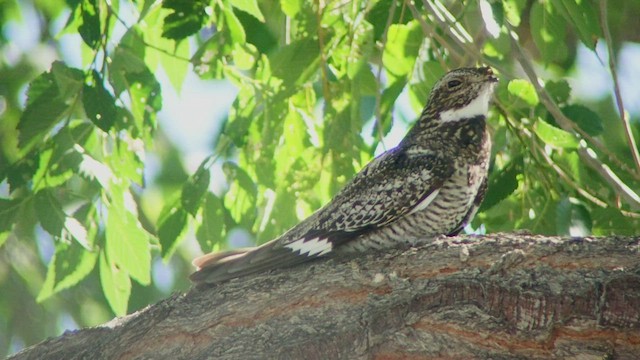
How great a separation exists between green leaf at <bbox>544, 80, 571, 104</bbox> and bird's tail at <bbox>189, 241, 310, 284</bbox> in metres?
1.41

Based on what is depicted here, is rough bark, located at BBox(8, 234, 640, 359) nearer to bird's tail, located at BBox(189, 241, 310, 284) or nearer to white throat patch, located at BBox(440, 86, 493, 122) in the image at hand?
bird's tail, located at BBox(189, 241, 310, 284)

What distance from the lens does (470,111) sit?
4809 millimetres

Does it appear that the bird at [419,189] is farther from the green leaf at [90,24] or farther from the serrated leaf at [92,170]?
the green leaf at [90,24]

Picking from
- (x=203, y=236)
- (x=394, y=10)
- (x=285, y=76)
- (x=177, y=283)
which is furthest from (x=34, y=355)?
(x=177, y=283)

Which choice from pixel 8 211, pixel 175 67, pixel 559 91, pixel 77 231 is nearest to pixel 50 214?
pixel 77 231

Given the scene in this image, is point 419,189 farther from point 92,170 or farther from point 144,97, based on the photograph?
point 92,170

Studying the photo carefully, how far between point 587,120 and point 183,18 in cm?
182

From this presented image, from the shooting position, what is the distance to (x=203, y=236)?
4.24 meters

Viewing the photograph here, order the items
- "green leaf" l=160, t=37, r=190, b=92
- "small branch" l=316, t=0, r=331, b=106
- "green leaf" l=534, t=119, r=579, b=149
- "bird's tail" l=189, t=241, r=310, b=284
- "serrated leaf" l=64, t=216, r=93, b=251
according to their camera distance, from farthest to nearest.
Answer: "green leaf" l=160, t=37, r=190, b=92
"small branch" l=316, t=0, r=331, b=106
"green leaf" l=534, t=119, r=579, b=149
"serrated leaf" l=64, t=216, r=93, b=251
"bird's tail" l=189, t=241, r=310, b=284

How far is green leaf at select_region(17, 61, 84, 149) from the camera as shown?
3.79 m

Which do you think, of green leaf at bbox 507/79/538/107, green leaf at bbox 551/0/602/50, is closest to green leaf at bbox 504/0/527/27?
green leaf at bbox 507/79/538/107

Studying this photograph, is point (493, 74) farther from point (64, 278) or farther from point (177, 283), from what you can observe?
point (177, 283)

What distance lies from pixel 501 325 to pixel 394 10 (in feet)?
5.40

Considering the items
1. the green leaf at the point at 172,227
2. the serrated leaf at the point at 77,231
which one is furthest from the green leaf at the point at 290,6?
the serrated leaf at the point at 77,231
